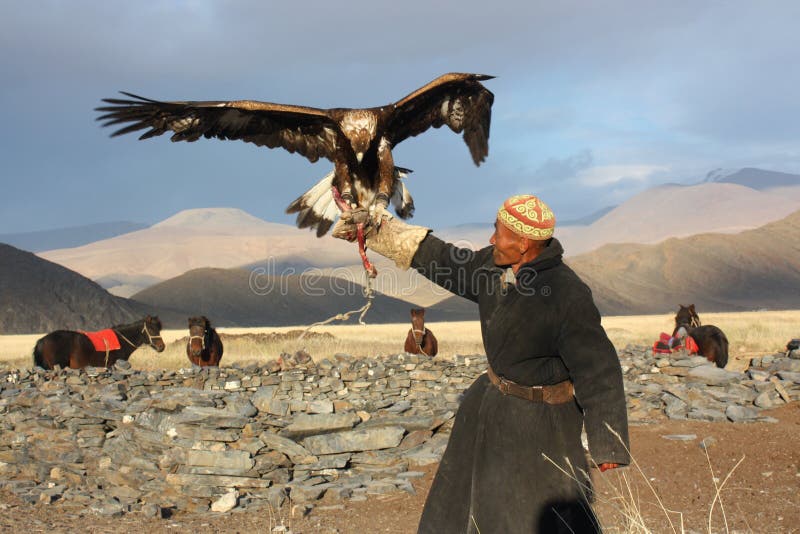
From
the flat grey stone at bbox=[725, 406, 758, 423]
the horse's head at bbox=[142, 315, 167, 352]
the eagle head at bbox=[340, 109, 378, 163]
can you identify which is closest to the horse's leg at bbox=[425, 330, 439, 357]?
the horse's head at bbox=[142, 315, 167, 352]

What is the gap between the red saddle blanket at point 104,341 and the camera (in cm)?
1452

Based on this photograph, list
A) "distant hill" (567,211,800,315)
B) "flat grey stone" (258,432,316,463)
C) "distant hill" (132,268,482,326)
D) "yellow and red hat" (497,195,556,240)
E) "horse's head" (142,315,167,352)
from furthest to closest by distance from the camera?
1. "distant hill" (567,211,800,315)
2. "distant hill" (132,268,482,326)
3. "horse's head" (142,315,167,352)
4. "flat grey stone" (258,432,316,463)
5. "yellow and red hat" (497,195,556,240)

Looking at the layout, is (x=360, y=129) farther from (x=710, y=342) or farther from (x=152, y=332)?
(x=152, y=332)

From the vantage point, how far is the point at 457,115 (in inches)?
299

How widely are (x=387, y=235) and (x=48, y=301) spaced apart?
2435 inches

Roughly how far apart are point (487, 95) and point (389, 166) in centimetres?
162

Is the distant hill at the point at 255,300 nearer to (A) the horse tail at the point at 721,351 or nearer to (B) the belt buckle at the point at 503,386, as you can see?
(A) the horse tail at the point at 721,351

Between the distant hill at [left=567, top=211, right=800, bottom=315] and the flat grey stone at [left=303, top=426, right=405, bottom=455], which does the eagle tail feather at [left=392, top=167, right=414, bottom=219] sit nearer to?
the flat grey stone at [left=303, top=426, right=405, bottom=455]

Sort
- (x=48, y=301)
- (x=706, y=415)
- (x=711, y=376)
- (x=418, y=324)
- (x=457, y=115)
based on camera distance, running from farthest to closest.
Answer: (x=48, y=301), (x=418, y=324), (x=711, y=376), (x=706, y=415), (x=457, y=115)

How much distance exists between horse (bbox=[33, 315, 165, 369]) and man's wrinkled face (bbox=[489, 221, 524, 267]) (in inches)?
477

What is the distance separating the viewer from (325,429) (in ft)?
31.2

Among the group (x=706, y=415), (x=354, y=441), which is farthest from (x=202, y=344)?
(x=706, y=415)

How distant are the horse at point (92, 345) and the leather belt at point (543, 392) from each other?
1216 cm

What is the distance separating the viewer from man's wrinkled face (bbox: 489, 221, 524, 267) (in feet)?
11.0
